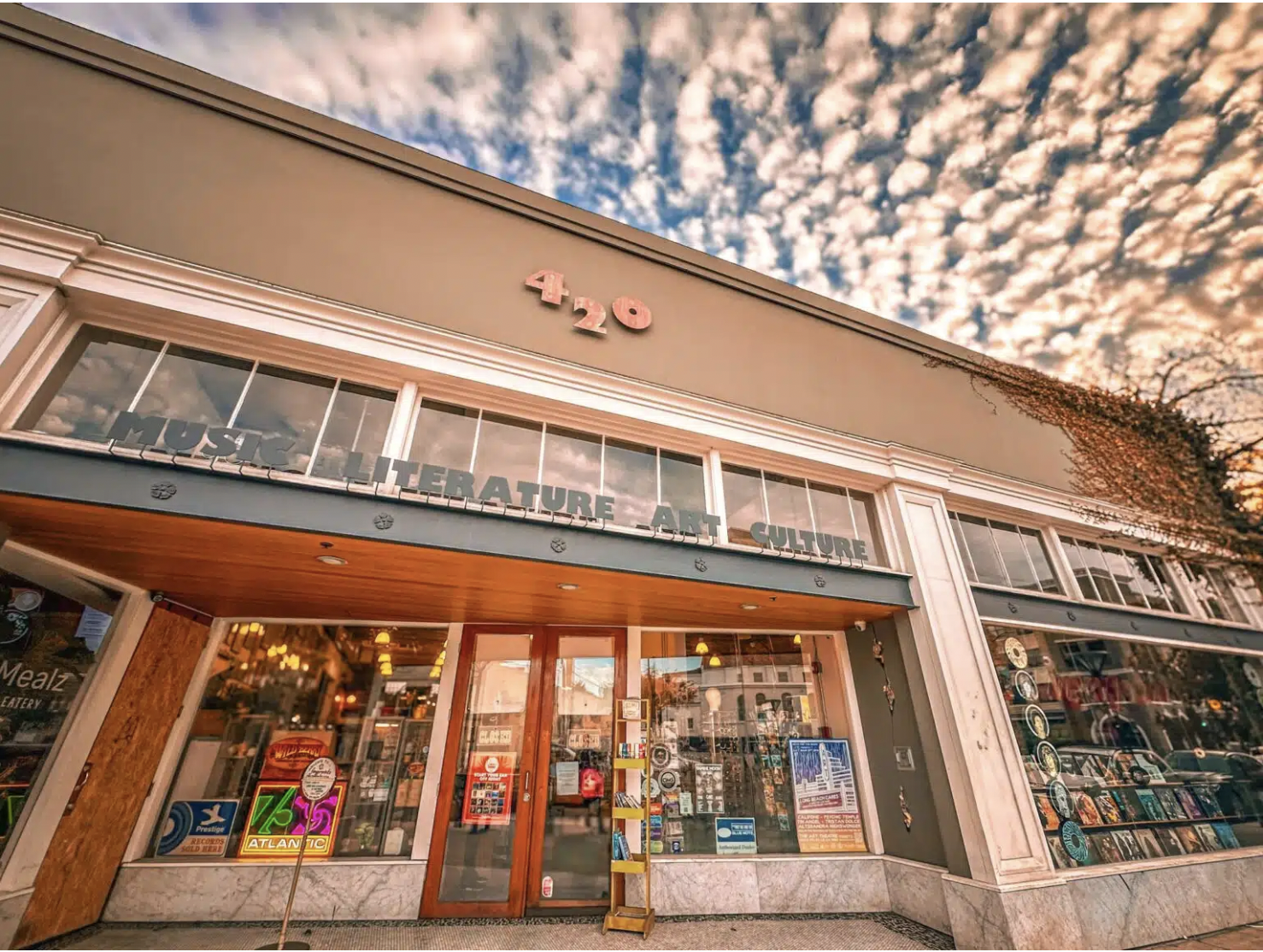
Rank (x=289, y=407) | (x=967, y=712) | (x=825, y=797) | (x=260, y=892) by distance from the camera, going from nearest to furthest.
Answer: (x=289, y=407) → (x=260, y=892) → (x=967, y=712) → (x=825, y=797)

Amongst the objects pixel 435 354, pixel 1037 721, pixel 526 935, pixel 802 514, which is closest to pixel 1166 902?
pixel 1037 721

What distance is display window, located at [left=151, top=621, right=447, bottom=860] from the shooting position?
6125mm

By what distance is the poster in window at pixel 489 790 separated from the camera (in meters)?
6.28

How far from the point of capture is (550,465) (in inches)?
237

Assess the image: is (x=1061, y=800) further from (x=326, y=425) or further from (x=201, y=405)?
(x=201, y=405)

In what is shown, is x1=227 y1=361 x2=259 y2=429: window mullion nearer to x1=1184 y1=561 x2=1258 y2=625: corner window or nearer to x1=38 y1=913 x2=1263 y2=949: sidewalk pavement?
x1=38 y1=913 x2=1263 y2=949: sidewalk pavement

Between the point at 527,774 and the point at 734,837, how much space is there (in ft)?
9.02

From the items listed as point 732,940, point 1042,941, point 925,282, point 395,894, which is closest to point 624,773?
point 732,940

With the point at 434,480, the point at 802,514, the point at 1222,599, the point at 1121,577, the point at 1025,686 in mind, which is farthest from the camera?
the point at 1222,599

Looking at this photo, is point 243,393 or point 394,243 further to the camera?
point 394,243

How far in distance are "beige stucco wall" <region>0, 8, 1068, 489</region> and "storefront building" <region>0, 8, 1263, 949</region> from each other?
46 mm

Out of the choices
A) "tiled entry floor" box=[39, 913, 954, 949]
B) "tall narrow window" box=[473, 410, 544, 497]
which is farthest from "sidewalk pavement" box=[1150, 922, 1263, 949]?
"tall narrow window" box=[473, 410, 544, 497]

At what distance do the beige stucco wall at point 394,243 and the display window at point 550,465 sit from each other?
999 millimetres

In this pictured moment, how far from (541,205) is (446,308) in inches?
89.0
